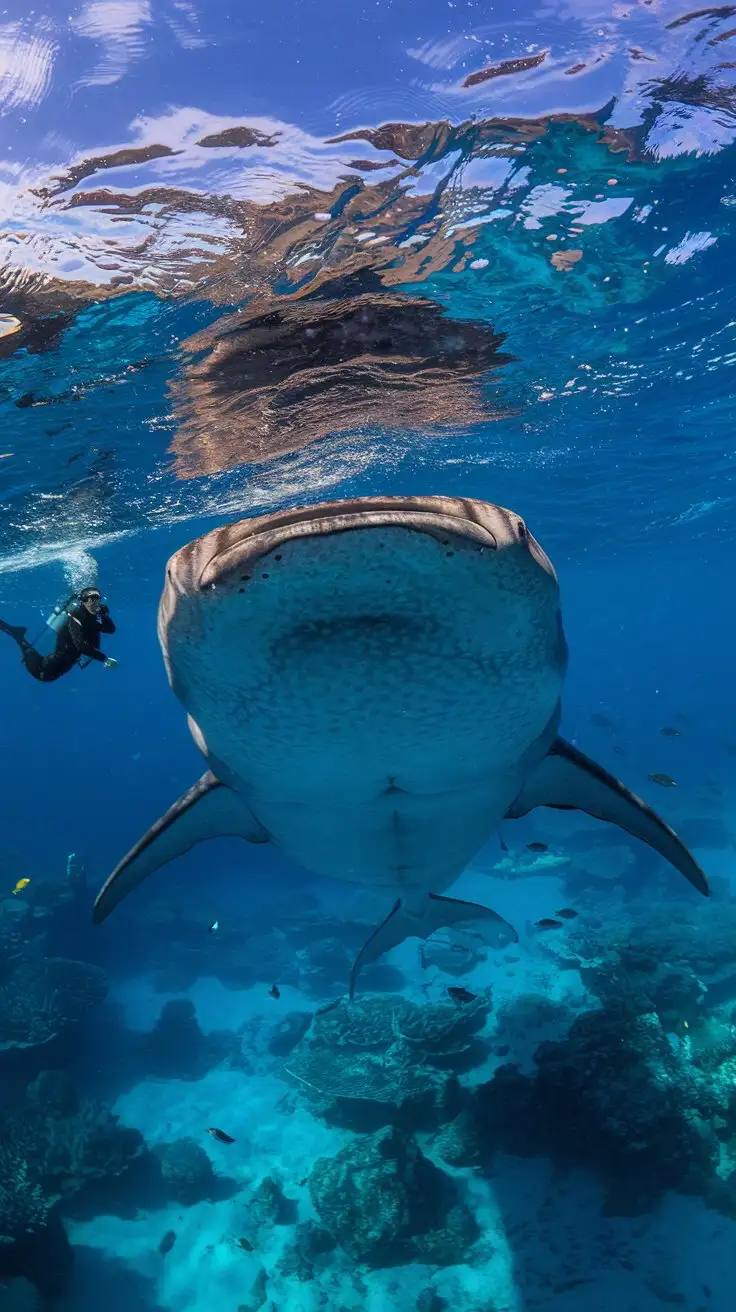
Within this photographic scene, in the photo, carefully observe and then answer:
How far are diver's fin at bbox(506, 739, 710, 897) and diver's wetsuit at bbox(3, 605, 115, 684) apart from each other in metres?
5.17

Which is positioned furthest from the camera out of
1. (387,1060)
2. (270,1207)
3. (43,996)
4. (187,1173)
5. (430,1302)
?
(43,996)

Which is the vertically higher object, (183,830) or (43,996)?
(183,830)

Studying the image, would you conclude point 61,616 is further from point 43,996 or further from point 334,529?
point 43,996

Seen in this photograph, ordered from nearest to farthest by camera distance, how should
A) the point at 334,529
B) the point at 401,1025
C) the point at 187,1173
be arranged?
1. the point at 334,529
2. the point at 187,1173
3. the point at 401,1025

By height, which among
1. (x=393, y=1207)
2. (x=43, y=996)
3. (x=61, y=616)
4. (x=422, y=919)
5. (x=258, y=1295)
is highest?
(x=61, y=616)

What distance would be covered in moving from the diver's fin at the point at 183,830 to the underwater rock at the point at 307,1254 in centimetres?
687

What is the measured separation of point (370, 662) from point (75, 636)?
700 centimetres

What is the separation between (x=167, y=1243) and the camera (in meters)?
9.94

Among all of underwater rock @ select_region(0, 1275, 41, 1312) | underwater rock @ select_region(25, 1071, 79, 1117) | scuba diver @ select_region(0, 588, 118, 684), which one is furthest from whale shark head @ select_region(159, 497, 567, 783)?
underwater rock @ select_region(25, 1071, 79, 1117)

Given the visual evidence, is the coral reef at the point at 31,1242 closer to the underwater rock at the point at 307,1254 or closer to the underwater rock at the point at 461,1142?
the underwater rock at the point at 307,1254

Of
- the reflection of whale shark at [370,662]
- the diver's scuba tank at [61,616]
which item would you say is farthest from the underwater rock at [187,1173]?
the reflection of whale shark at [370,662]

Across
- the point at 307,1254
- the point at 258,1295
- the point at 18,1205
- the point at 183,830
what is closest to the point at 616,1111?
the point at 307,1254

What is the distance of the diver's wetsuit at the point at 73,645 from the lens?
842 centimetres

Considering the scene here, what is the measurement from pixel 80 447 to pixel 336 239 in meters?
7.42
